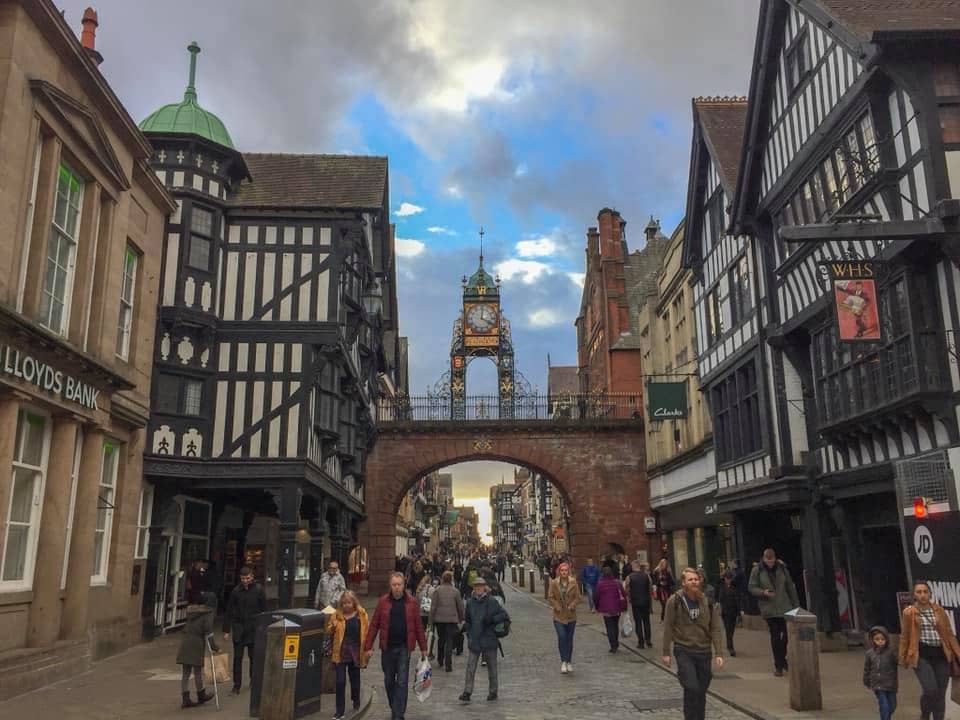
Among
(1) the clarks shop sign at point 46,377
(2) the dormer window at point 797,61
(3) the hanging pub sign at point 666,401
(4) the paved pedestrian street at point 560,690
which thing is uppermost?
(2) the dormer window at point 797,61

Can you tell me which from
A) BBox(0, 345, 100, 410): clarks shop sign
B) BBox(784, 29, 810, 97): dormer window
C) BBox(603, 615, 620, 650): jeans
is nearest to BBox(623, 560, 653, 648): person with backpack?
BBox(603, 615, 620, 650): jeans

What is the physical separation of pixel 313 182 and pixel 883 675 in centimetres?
1800

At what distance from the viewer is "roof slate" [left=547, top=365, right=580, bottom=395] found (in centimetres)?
7134

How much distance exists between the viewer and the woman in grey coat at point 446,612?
42.3 ft

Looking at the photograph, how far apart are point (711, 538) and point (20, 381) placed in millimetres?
21209

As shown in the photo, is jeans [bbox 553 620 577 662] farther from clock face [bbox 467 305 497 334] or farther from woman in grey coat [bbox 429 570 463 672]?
clock face [bbox 467 305 497 334]

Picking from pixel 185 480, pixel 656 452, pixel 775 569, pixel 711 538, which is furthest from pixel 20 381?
pixel 656 452

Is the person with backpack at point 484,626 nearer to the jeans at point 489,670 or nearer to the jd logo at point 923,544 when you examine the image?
the jeans at point 489,670

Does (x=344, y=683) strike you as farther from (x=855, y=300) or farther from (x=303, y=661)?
(x=855, y=300)

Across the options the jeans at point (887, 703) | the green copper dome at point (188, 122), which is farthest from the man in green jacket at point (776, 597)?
the green copper dome at point (188, 122)

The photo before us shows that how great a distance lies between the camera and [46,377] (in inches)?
436

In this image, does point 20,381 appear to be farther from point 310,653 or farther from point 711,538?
point 711,538

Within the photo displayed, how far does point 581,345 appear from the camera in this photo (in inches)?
2205

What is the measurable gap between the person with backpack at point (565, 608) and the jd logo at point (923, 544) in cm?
492
